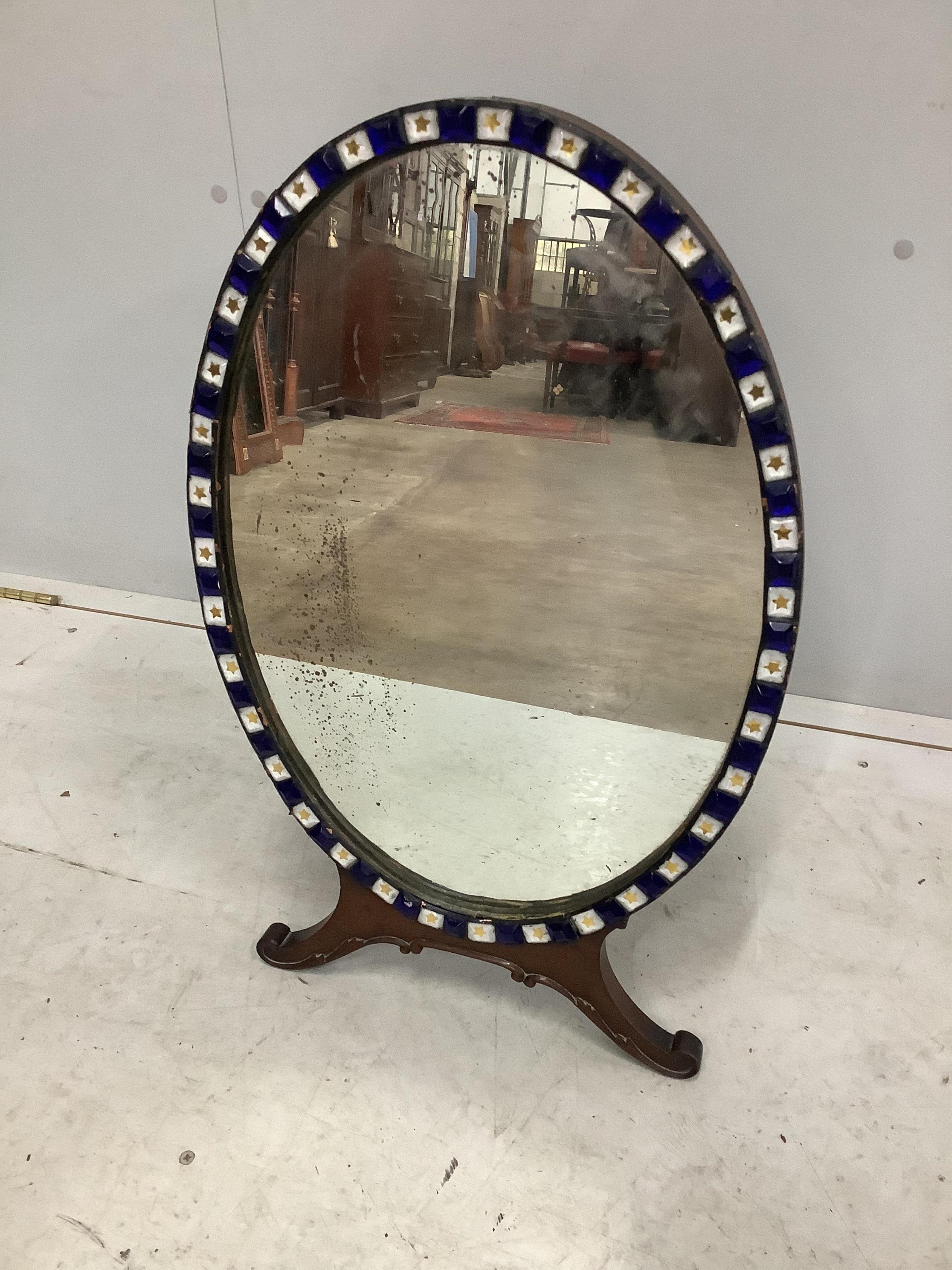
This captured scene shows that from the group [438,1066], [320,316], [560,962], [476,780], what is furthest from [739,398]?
[438,1066]

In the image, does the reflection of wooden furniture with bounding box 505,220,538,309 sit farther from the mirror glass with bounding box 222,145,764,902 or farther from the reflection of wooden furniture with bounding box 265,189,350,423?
the reflection of wooden furniture with bounding box 265,189,350,423

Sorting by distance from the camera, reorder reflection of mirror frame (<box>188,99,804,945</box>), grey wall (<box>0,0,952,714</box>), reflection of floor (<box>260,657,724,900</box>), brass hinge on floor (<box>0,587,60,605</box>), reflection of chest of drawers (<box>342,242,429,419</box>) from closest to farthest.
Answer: reflection of mirror frame (<box>188,99,804,945</box>), reflection of chest of drawers (<box>342,242,429,419</box>), reflection of floor (<box>260,657,724,900</box>), grey wall (<box>0,0,952,714</box>), brass hinge on floor (<box>0,587,60,605</box>)

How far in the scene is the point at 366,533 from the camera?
84cm

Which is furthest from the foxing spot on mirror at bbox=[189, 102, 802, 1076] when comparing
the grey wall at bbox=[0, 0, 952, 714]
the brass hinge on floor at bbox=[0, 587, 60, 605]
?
the brass hinge on floor at bbox=[0, 587, 60, 605]

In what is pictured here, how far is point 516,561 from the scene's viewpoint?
32.1 inches

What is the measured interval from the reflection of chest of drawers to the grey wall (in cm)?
72

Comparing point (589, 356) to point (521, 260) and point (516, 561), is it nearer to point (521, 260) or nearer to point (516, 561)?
point (521, 260)

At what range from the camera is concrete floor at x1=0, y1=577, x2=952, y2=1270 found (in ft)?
2.60

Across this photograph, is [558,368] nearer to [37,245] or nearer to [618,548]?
[618,548]

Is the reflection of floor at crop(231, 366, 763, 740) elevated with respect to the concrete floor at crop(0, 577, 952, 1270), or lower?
elevated

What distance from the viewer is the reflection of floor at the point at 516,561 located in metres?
0.73

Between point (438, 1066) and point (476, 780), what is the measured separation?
12.2 inches

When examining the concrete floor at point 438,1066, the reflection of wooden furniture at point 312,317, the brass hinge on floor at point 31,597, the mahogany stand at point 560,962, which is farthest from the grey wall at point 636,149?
the mahogany stand at point 560,962

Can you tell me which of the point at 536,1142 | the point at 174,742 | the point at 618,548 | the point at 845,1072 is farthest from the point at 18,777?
the point at 845,1072
